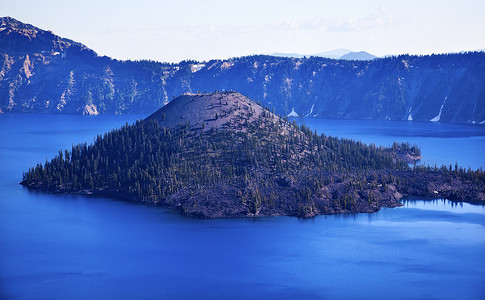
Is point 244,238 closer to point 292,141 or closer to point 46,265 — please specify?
point 46,265

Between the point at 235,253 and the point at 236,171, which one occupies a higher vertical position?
the point at 236,171

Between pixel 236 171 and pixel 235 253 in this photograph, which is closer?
pixel 235 253

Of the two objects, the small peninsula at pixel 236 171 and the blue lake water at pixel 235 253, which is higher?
the small peninsula at pixel 236 171

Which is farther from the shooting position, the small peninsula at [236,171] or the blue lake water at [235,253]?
the small peninsula at [236,171]

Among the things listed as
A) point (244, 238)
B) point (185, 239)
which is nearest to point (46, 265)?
point (185, 239)

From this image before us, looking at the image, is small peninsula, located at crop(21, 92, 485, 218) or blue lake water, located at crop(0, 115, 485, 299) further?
small peninsula, located at crop(21, 92, 485, 218)
